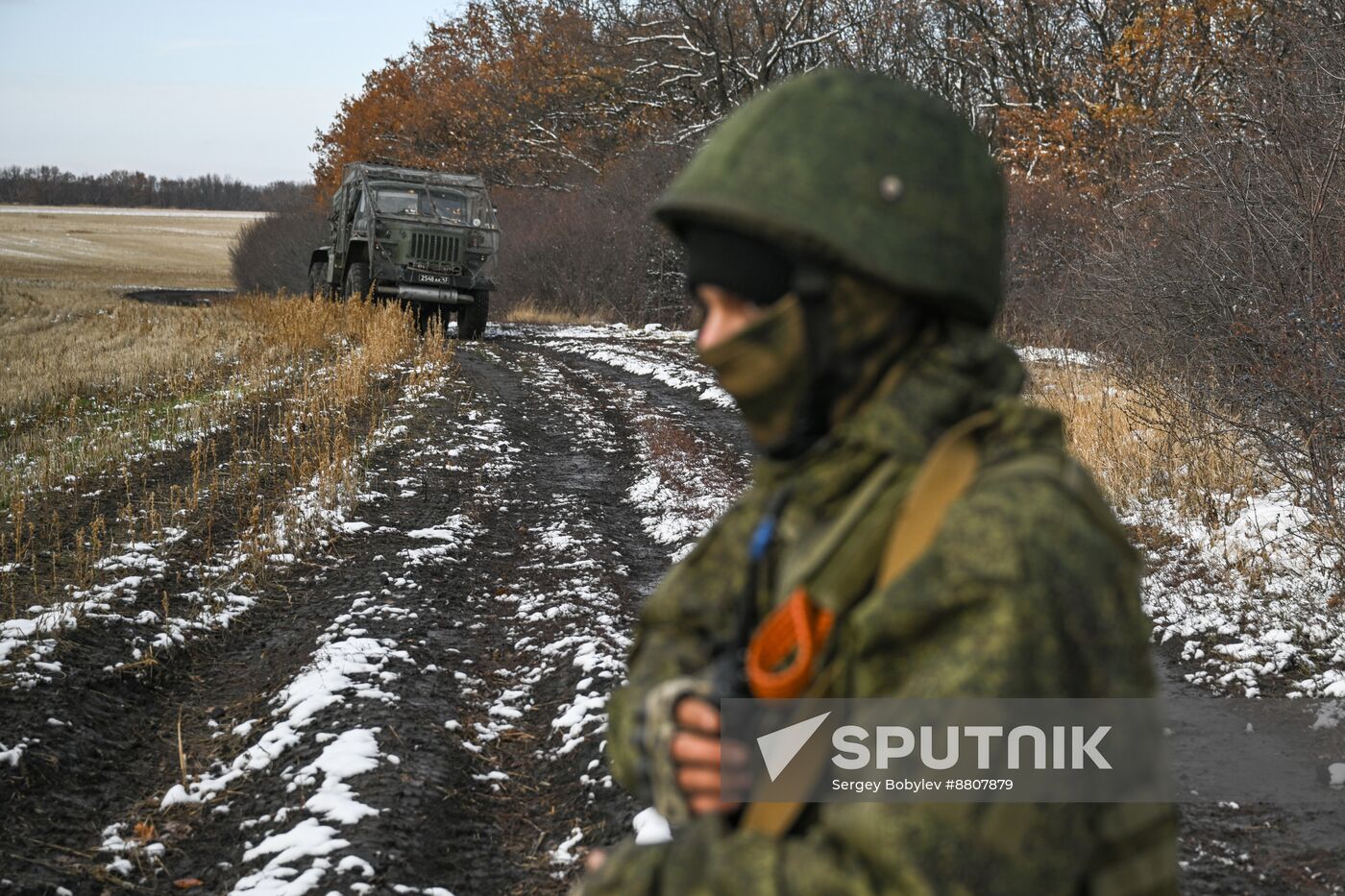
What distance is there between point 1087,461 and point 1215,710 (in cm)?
335

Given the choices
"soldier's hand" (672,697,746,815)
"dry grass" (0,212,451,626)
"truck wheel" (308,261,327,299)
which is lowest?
"dry grass" (0,212,451,626)

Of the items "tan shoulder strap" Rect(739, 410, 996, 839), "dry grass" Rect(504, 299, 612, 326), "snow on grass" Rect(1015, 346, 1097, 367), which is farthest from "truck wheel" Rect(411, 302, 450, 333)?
"tan shoulder strap" Rect(739, 410, 996, 839)

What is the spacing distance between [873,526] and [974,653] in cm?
18

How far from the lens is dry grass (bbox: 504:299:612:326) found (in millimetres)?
26562

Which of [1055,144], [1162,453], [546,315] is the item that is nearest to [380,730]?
[1162,453]

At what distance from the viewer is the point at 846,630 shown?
1.12 m

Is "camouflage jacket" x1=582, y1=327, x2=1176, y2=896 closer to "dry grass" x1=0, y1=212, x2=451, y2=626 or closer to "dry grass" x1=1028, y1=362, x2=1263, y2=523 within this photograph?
"dry grass" x1=0, y1=212, x2=451, y2=626

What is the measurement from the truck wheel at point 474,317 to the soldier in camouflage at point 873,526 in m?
19.0

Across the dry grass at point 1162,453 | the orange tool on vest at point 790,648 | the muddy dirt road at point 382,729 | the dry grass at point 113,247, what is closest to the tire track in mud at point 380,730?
the muddy dirt road at point 382,729

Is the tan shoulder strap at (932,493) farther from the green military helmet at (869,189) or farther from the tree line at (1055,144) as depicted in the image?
the tree line at (1055,144)

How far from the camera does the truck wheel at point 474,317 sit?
2005 centimetres

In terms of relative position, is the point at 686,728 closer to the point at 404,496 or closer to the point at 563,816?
the point at 563,816

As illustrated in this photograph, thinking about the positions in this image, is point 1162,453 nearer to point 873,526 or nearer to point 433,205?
point 873,526

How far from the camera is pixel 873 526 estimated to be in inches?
45.4
